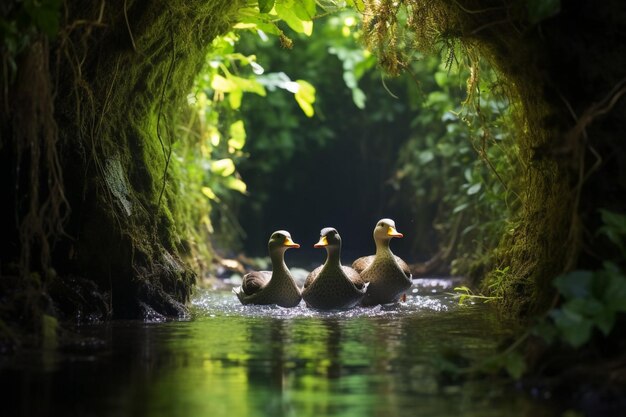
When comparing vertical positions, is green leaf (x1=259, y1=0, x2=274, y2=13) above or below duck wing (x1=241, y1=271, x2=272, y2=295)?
above

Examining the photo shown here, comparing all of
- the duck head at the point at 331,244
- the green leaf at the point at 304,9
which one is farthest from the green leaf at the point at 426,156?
the green leaf at the point at 304,9

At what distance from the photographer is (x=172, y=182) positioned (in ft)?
28.5

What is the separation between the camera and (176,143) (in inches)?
350

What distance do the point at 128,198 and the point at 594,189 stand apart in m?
3.39

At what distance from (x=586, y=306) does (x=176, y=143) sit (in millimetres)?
5180

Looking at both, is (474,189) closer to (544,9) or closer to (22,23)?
(544,9)

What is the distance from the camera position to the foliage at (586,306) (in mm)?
4273

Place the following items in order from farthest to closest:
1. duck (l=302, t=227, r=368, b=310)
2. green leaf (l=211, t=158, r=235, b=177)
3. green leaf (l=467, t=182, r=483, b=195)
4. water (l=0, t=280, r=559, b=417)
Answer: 1. green leaf (l=211, t=158, r=235, b=177)
2. green leaf (l=467, t=182, r=483, b=195)
3. duck (l=302, t=227, r=368, b=310)
4. water (l=0, t=280, r=559, b=417)

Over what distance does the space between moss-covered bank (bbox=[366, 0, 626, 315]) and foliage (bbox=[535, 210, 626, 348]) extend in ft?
1.63

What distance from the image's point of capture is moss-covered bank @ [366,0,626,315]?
5102 millimetres

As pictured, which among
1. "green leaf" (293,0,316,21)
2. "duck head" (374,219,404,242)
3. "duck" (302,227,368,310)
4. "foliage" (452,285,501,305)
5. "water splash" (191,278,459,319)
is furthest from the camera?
"duck head" (374,219,404,242)

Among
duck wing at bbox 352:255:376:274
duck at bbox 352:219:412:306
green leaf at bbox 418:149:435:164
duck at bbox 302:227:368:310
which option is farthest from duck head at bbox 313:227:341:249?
green leaf at bbox 418:149:435:164

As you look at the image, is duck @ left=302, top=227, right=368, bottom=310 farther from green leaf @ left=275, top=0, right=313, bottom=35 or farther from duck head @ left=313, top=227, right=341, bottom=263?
green leaf @ left=275, top=0, right=313, bottom=35

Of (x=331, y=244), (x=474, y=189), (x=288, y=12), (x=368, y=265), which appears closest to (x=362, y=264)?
(x=368, y=265)
